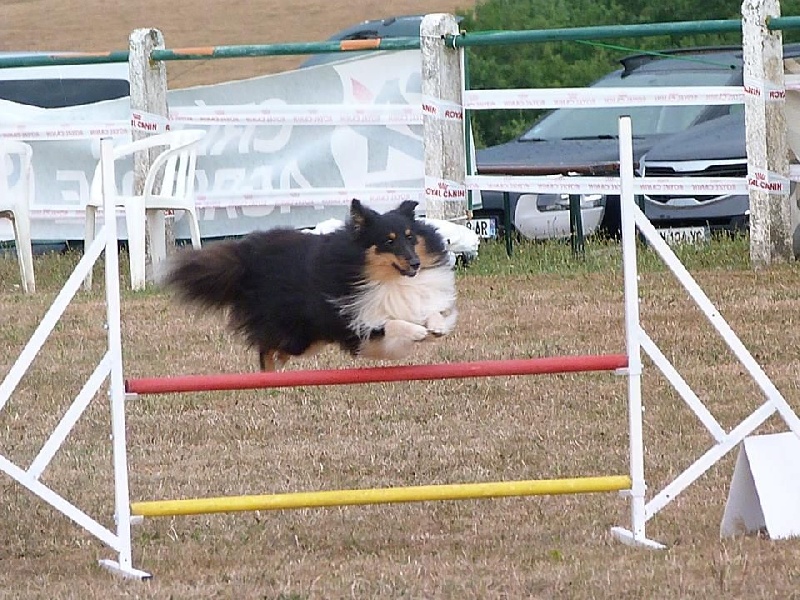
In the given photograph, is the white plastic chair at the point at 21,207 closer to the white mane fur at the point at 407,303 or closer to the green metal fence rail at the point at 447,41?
the green metal fence rail at the point at 447,41

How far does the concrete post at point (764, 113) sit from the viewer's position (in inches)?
380

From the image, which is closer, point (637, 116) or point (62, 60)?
point (62, 60)

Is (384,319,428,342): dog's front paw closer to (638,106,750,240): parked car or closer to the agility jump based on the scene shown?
the agility jump

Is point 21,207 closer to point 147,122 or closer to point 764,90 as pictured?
point 147,122

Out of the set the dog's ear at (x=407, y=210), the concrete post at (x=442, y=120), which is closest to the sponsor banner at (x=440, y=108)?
the concrete post at (x=442, y=120)

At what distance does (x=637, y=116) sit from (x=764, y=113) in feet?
9.64

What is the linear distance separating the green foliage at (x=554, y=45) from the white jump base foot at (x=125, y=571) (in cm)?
1308

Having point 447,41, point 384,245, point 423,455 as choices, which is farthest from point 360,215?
point 447,41

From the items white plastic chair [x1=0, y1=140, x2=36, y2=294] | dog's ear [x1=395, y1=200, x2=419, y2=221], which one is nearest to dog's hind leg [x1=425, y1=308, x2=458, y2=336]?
dog's ear [x1=395, y1=200, x2=419, y2=221]

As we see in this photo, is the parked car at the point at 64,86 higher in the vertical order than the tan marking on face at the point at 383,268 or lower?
higher

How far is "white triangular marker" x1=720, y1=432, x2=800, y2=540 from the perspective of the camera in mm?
5051

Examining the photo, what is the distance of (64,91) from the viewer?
536 inches

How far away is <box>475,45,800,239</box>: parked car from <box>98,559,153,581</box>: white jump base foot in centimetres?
679

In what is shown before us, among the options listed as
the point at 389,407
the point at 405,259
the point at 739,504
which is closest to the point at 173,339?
the point at 389,407
